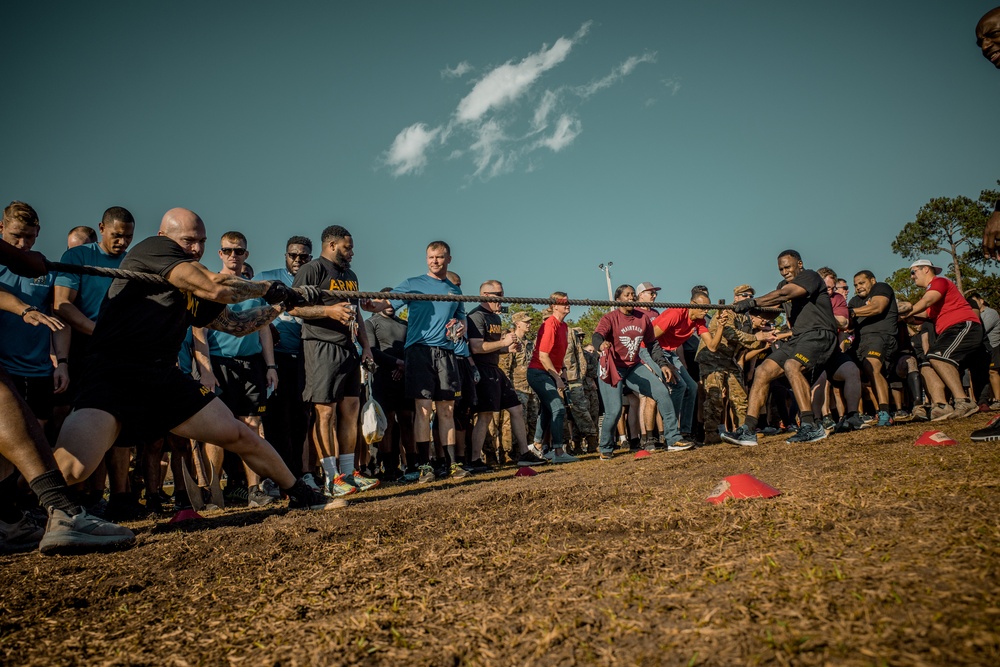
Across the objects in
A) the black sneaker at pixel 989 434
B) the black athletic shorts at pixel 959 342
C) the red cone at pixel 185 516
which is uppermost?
the black athletic shorts at pixel 959 342

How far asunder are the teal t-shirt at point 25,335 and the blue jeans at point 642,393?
6.24 m

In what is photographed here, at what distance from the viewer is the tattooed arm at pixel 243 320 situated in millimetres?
4520

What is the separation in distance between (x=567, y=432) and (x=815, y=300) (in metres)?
5.03

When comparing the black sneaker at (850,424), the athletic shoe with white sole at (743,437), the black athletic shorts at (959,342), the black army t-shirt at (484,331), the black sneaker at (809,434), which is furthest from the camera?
the black army t-shirt at (484,331)

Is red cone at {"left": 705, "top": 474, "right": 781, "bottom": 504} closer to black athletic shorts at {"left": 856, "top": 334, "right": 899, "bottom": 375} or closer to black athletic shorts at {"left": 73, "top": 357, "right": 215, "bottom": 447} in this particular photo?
black athletic shorts at {"left": 73, "top": 357, "right": 215, "bottom": 447}

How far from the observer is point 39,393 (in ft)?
16.5

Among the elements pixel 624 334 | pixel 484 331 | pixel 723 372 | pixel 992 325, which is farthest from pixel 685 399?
pixel 992 325

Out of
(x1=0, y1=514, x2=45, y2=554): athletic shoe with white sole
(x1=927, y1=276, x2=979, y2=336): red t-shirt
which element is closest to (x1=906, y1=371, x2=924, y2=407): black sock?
(x1=927, y1=276, x2=979, y2=336): red t-shirt

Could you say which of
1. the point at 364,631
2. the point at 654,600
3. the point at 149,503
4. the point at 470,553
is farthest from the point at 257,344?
the point at 654,600

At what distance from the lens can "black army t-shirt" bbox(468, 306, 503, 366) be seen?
853 cm

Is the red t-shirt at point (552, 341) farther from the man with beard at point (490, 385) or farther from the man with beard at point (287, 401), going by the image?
the man with beard at point (287, 401)

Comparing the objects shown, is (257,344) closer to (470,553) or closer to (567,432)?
(470,553)

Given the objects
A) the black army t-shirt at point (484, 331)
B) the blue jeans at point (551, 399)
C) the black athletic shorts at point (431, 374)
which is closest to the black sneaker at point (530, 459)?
the blue jeans at point (551, 399)

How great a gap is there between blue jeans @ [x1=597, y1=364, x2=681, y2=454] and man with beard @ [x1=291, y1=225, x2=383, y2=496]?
3640 mm
